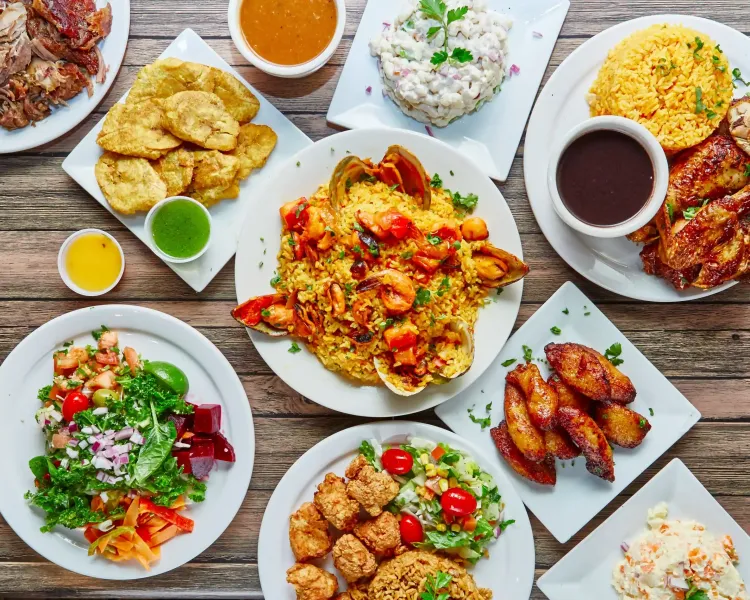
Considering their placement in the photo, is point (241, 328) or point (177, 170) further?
point (241, 328)

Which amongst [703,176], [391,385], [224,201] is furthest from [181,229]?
[703,176]

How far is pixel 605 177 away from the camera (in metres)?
3.16

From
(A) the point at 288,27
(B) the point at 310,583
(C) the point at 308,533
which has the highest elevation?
(A) the point at 288,27

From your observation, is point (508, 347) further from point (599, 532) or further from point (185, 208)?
point (185, 208)

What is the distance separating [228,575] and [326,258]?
194cm

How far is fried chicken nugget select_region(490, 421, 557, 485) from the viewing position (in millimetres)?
3430

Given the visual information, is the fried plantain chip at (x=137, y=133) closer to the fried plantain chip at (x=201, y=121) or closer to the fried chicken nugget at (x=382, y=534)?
the fried plantain chip at (x=201, y=121)

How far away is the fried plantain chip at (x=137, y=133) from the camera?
338cm

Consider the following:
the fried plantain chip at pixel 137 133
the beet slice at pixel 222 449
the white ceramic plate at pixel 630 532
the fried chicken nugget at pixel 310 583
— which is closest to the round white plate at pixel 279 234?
the beet slice at pixel 222 449

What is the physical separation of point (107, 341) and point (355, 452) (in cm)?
149

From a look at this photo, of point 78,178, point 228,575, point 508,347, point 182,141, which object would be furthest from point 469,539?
point 78,178

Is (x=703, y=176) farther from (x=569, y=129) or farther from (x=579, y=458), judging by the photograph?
(x=579, y=458)

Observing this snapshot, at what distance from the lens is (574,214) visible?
3170mm

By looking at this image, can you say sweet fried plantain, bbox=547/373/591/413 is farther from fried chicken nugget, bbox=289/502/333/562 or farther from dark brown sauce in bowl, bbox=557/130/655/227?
fried chicken nugget, bbox=289/502/333/562
